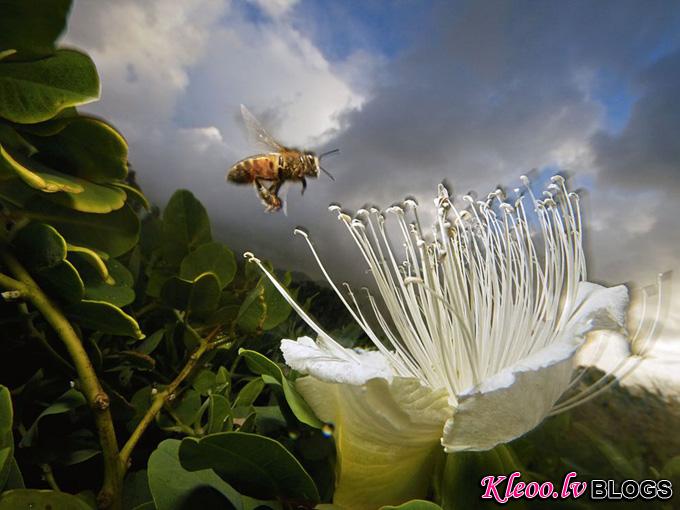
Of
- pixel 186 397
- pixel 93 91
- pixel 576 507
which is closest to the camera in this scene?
pixel 576 507

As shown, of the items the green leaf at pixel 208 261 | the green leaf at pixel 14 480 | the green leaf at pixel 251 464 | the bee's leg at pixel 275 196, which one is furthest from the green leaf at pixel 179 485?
the bee's leg at pixel 275 196

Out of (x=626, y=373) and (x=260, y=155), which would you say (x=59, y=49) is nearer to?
(x=626, y=373)

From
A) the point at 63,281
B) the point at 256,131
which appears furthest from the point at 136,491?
the point at 256,131

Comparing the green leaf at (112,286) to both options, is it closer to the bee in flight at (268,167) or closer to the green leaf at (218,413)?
the green leaf at (218,413)

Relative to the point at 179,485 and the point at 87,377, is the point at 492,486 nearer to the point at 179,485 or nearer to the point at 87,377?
the point at 179,485

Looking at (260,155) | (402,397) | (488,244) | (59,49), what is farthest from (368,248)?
(260,155)

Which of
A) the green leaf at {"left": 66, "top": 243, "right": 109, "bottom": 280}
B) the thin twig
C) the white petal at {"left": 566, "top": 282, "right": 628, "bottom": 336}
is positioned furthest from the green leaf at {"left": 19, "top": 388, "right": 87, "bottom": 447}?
the white petal at {"left": 566, "top": 282, "right": 628, "bottom": 336}
